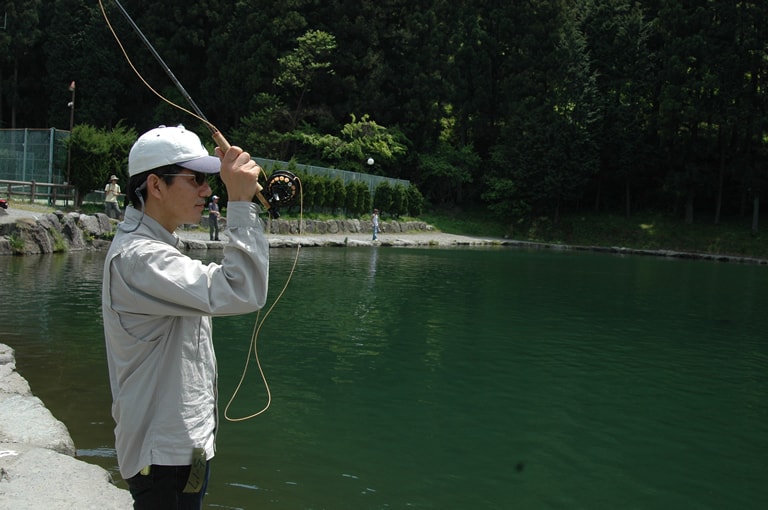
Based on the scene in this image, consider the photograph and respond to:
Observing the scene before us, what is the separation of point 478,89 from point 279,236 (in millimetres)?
20833

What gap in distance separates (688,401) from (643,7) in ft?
138

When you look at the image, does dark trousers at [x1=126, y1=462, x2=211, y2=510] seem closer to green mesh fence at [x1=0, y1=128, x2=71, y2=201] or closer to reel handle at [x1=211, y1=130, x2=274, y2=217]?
reel handle at [x1=211, y1=130, x2=274, y2=217]

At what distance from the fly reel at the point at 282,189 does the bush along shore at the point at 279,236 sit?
12.1 ft

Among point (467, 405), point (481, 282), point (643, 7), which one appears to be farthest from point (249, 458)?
point (643, 7)

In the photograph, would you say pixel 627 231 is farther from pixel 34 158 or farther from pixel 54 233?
pixel 54 233

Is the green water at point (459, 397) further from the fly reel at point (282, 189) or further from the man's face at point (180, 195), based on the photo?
the man's face at point (180, 195)

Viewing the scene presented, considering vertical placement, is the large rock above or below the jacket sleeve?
below

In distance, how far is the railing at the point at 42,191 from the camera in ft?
80.1

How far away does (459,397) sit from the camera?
7289 mm

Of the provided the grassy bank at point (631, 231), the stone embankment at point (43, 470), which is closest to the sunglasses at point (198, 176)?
the stone embankment at point (43, 470)

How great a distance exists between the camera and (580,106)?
40.3 meters

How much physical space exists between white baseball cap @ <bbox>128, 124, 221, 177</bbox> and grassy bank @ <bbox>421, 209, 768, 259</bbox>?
35343 millimetres

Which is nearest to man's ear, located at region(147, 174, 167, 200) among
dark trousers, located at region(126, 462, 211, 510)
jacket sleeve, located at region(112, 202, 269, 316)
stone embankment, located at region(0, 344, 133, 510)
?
jacket sleeve, located at region(112, 202, 269, 316)

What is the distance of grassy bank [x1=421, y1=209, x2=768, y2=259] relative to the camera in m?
34.9
